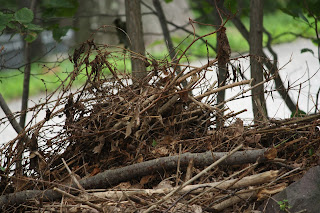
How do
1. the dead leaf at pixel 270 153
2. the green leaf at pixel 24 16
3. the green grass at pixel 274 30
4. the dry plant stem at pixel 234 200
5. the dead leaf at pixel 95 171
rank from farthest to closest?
the green grass at pixel 274 30 < the green leaf at pixel 24 16 < the dead leaf at pixel 95 171 < the dead leaf at pixel 270 153 < the dry plant stem at pixel 234 200

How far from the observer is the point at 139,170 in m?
2.00

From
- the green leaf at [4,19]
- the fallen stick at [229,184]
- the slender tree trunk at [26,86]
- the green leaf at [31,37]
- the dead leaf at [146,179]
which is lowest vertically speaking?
the fallen stick at [229,184]

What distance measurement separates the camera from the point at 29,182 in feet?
7.01

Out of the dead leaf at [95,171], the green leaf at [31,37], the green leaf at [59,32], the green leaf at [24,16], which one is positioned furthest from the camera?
the green leaf at [59,32]

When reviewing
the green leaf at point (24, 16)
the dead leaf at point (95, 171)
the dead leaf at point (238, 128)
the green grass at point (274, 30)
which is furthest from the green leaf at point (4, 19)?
the green grass at point (274, 30)

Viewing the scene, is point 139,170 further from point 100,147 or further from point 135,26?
point 135,26

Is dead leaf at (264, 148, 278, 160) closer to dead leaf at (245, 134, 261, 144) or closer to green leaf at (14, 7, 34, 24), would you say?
dead leaf at (245, 134, 261, 144)

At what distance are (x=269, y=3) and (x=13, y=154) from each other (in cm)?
283

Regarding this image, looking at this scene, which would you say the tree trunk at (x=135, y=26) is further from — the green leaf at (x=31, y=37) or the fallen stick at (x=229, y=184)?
the fallen stick at (x=229, y=184)

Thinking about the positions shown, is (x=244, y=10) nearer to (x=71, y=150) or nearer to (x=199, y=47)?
(x=199, y=47)

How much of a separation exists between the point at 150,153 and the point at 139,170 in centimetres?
18

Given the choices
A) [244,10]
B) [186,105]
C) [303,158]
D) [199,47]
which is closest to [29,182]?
[186,105]

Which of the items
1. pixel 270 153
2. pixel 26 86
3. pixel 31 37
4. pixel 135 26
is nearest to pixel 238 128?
pixel 270 153

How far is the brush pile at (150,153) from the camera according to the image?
1820mm
